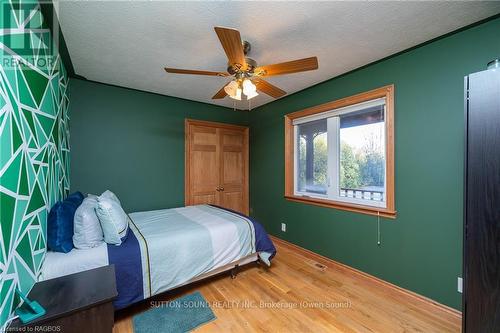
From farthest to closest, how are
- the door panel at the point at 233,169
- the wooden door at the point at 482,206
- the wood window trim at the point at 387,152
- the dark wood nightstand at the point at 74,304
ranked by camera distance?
the door panel at the point at 233,169 < the wood window trim at the point at 387,152 < the wooden door at the point at 482,206 < the dark wood nightstand at the point at 74,304

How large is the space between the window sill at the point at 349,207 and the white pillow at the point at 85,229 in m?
2.55

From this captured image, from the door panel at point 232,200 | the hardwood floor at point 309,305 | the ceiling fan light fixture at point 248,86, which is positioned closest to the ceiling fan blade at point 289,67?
the ceiling fan light fixture at point 248,86

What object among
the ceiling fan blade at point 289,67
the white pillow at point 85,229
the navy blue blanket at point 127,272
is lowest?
the navy blue blanket at point 127,272

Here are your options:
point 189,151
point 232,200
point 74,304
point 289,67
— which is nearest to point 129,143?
point 189,151

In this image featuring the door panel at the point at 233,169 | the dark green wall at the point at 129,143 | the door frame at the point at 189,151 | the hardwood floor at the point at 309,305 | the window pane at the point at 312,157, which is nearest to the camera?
the hardwood floor at the point at 309,305

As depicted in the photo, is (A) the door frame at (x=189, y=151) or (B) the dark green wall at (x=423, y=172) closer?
(B) the dark green wall at (x=423, y=172)

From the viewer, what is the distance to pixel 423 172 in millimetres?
2033

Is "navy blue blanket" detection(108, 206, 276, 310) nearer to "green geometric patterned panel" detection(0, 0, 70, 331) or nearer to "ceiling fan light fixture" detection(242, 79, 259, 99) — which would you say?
"green geometric patterned panel" detection(0, 0, 70, 331)

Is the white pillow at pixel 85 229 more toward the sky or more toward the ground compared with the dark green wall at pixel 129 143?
more toward the ground

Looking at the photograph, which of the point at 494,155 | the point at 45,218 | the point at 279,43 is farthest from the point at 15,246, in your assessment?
the point at 494,155

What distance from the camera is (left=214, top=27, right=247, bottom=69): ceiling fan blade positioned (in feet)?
4.20

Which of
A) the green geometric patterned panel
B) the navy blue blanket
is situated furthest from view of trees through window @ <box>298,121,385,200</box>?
the green geometric patterned panel

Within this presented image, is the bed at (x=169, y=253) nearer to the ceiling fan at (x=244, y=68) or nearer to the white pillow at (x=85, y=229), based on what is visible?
the white pillow at (x=85, y=229)

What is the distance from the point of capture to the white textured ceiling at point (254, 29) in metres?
1.54
